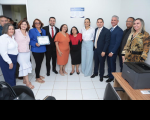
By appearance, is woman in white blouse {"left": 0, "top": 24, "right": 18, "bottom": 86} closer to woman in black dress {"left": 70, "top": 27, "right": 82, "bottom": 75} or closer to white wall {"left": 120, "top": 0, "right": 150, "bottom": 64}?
woman in black dress {"left": 70, "top": 27, "right": 82, "bottom": 75}

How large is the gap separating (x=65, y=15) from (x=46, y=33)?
91 centimetres

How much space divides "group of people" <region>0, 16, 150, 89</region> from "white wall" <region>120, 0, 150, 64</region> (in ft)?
0.74

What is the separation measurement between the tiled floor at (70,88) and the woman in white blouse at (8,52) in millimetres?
715

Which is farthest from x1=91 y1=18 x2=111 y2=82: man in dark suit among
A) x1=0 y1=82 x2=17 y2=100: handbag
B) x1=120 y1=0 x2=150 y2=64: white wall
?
x1=0 y1=82 x2=17 y2=100: handbag

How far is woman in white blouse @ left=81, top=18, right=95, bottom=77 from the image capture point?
320 centimetres

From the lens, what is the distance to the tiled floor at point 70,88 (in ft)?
8.11

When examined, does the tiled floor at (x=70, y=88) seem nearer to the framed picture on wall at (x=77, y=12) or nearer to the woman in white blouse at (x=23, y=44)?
the woman in white blouse at (x=23, y=44)

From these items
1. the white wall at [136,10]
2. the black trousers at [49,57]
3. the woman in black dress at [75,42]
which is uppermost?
the white wall at [136,10]

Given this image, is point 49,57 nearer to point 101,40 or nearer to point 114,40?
point 101,40

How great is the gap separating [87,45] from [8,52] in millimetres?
2009

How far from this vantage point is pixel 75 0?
3461 millimetres

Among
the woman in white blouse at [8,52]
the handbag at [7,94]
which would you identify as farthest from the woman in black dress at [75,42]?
the handbag at [7,94]

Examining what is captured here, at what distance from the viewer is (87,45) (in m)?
3.26
